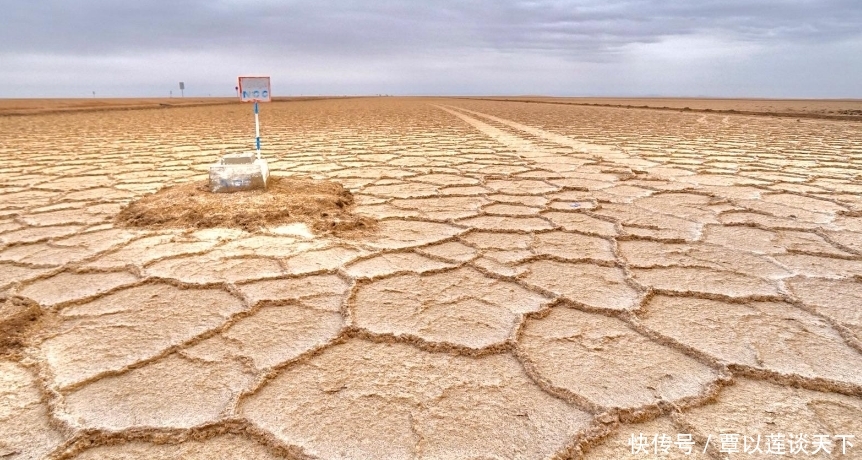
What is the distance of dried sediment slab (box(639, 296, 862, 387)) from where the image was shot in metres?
1.17

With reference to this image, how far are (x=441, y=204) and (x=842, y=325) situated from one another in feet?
6.02

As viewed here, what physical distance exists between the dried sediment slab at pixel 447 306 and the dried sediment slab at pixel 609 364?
0.10m

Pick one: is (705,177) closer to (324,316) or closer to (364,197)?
(364,197)

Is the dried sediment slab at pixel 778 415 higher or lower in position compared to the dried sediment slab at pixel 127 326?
lower

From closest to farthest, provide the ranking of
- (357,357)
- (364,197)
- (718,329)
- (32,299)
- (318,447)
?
(318,447) → (357,357) → (718,329) → (32,299) → (364,197)

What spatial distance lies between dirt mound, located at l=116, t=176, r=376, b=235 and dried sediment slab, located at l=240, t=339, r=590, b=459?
1087 millimetres

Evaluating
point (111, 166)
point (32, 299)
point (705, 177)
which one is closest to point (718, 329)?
point (32, 299)

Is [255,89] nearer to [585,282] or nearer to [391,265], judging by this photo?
[391,265]

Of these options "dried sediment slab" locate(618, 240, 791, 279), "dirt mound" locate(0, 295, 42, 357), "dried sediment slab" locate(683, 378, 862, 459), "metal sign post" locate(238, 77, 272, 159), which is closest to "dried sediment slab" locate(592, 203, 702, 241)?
"dried sediment slab" locate(618, 240, 791, 279)

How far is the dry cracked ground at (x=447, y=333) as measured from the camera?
961 millimetres

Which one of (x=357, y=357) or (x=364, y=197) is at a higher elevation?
(x=364, y=197)

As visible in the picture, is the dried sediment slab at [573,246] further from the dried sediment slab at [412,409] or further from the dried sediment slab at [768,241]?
the dried sediment slab at [412,409]

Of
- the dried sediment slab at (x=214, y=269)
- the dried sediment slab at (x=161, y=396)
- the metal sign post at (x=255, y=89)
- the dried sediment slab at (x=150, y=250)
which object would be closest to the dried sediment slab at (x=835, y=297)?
the dried sediment slab at (x=161, y=396)

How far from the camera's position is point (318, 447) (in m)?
0.93
